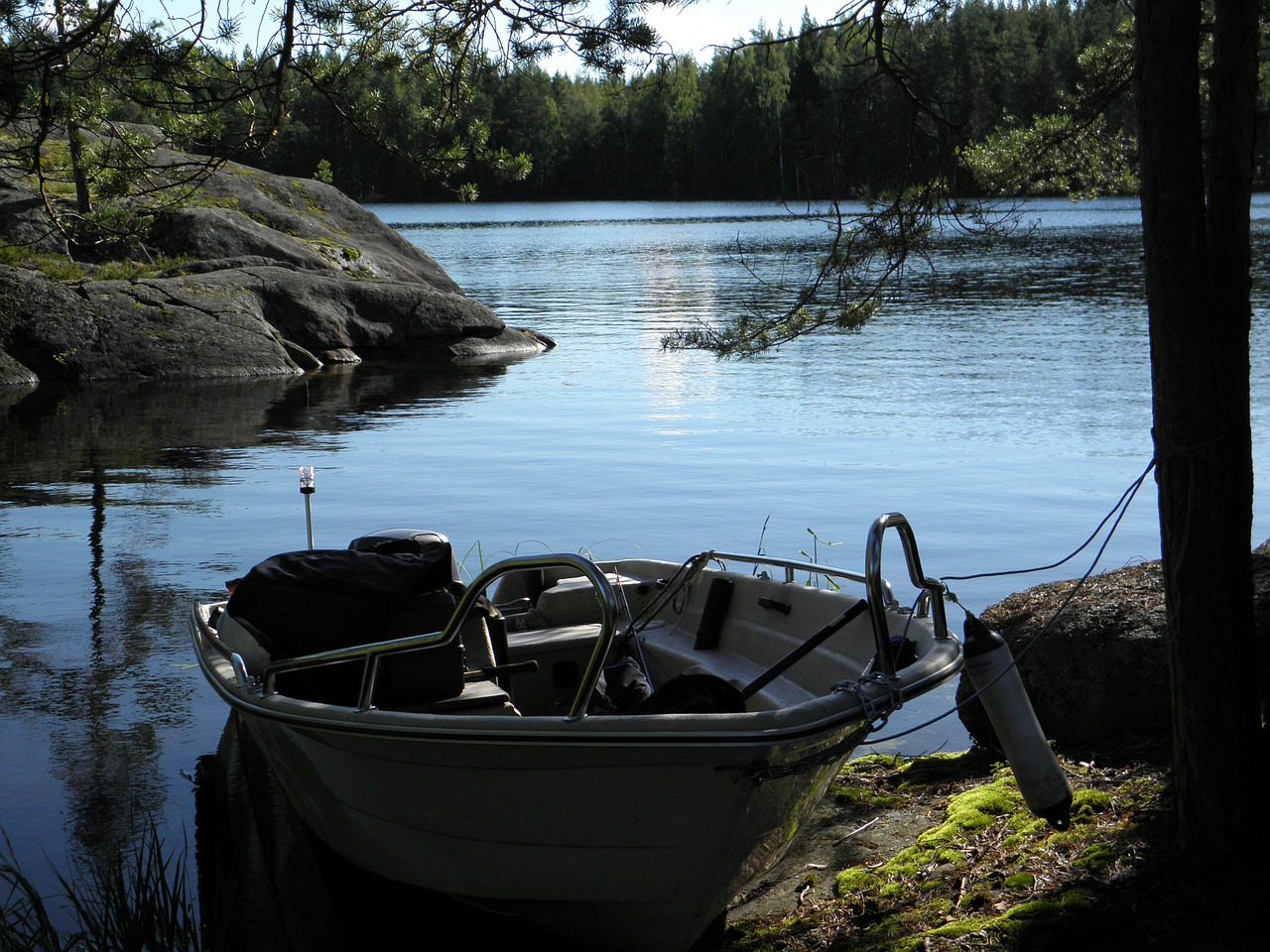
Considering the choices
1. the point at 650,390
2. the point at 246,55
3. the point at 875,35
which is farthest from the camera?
the point at 650,390

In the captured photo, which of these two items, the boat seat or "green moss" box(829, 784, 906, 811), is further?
"green moss" box(829, 784, 906, 811)

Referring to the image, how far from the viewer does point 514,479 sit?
14.1 m

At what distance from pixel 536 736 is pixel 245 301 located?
2039 cm

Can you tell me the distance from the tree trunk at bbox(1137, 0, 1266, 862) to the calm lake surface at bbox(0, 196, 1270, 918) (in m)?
2.54

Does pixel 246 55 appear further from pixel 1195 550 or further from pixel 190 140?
pixel 1195 550

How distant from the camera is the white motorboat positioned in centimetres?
413

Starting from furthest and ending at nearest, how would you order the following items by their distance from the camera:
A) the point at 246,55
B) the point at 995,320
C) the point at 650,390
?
the point at 995,320 → the point at 650,390 → the point at 246,55

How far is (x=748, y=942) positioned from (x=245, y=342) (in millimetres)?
19428

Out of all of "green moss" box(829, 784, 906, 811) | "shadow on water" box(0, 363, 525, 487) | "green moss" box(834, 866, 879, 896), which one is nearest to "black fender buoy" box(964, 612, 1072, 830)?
"green moss" box(834, 866, 879, 896)

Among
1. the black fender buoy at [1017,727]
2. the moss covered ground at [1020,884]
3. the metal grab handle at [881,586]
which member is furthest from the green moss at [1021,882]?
the metal grab handle at [881,586]

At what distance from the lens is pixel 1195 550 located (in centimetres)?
411

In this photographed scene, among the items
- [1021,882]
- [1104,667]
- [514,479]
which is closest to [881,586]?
[1021,882]

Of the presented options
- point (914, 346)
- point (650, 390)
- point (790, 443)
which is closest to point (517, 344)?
point (650, 390)

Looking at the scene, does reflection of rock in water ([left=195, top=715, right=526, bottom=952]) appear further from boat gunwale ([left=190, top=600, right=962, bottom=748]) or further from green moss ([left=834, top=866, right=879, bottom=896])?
green moss ([left=834, top=866, right=879, bottom=896])
